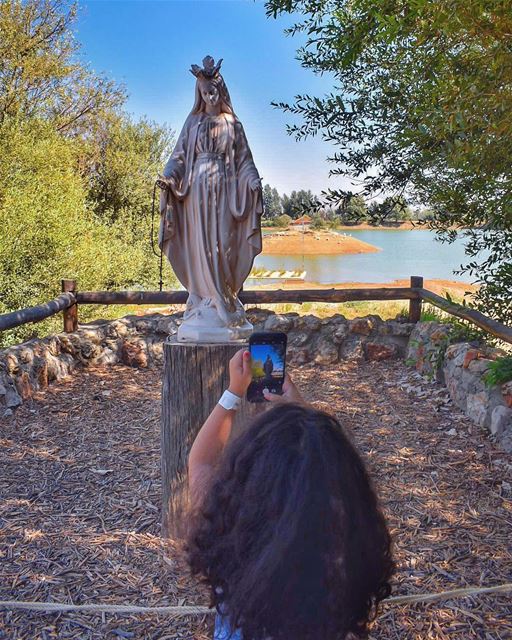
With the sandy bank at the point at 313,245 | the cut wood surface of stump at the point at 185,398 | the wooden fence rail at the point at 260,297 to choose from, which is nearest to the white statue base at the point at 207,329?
the cut wood surface of stump at the point at 185,398

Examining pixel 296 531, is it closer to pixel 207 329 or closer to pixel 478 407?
pixel 207 329

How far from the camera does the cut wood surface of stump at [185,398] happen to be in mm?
2730

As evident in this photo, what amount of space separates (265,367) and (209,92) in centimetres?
195

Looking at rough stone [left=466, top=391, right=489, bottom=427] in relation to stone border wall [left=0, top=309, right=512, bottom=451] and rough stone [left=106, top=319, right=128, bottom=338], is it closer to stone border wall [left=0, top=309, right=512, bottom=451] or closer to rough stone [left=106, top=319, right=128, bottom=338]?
stone border wall [left=0, top=309, right=512, bottom=451]

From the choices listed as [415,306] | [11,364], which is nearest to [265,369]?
[11,364]

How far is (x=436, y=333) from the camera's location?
5551mm

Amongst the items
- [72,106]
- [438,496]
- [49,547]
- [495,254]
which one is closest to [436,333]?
[495,254]

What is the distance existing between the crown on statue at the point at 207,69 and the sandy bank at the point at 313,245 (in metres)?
7.02

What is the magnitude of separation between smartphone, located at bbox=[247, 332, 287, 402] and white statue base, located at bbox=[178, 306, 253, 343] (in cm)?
147

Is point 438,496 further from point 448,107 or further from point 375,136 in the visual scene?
point 375,136

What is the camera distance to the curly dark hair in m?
0.92

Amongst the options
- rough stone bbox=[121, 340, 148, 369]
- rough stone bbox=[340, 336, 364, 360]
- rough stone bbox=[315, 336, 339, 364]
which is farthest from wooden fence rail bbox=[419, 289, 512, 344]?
rough stone bbox=[121, 340, 148, 369]

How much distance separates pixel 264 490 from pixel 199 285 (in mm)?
2248

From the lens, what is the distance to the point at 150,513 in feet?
9.91
